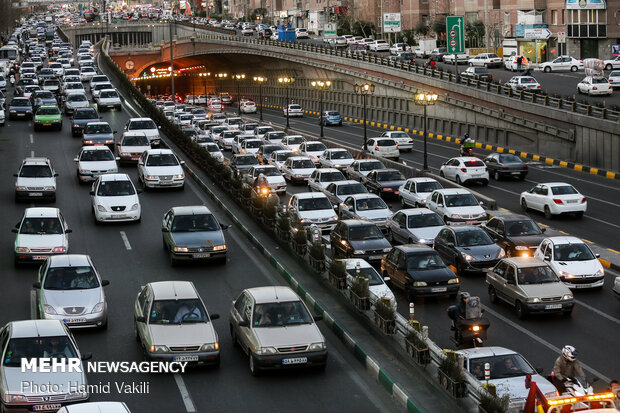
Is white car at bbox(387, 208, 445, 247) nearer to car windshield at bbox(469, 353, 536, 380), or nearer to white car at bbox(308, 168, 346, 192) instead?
white car at bbox(308, 168, 346, 192)

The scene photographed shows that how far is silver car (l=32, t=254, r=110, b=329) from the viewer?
20.9 metres

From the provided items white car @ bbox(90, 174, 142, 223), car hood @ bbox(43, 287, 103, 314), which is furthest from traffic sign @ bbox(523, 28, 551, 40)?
car hood @ bbox(43, 287, 103, 314)

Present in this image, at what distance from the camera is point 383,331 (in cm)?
2042

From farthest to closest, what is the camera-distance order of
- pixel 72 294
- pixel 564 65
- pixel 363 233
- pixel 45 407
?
pixel 564 65
pixel 363 233
pixel 72 294
pixel 45 407

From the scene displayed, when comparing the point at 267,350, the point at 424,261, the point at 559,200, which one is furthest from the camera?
the point at 559,200

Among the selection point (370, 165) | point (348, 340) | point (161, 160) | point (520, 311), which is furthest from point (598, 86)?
point (348, 340)

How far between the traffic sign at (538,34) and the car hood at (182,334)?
80434mm

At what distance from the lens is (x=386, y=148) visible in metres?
53.2

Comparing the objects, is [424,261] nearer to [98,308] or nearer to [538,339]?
[538,339]

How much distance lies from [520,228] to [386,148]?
2319 centimetres

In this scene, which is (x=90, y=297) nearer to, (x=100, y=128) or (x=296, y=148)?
(x=100, y=128)

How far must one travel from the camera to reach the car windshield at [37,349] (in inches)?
653

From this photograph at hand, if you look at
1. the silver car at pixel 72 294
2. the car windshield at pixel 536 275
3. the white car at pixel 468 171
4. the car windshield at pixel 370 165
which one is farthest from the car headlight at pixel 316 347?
the white car at pixel 468 171

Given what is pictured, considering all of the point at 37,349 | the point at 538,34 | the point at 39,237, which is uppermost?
the point at 538,34
